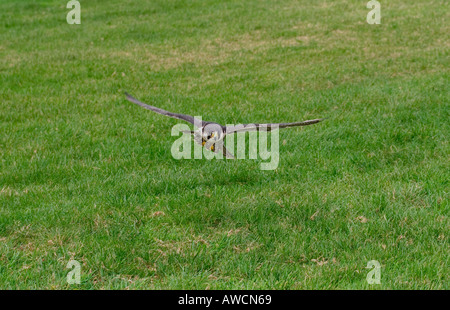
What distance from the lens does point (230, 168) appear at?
26.0ft

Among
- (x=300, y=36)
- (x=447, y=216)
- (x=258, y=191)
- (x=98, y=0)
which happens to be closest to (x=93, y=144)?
(x=258, y=191)

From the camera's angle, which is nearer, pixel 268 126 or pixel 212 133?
pixel 268 126

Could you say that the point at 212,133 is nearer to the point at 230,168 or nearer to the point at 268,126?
the point at 268,126

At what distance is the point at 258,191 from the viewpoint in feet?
23.7

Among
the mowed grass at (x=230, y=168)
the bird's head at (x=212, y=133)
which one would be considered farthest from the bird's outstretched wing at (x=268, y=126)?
the mowed grass at (x=230, y=168)

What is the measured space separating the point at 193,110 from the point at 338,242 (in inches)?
227

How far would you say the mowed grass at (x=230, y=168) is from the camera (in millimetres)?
5516

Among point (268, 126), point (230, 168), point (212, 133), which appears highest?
point (268, 126)

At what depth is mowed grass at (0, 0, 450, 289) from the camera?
552cm

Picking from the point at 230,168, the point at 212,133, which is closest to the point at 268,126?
the point at 212,133

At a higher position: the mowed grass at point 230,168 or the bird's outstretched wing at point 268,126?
the bird's outstretched wing at point 268,126

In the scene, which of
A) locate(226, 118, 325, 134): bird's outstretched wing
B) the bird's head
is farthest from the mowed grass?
locate(226, 118, 325, 134): bird's outstretched wing

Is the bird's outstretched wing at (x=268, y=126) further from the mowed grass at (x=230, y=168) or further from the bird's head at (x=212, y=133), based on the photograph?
the mowed grass at (x=230, y=168)

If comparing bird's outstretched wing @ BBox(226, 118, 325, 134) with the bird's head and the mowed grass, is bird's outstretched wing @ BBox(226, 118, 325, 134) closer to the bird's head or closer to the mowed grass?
the bird's head
